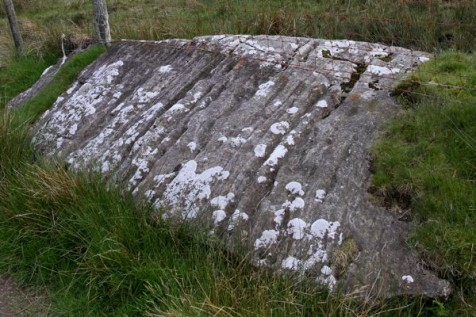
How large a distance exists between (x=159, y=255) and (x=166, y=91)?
2.29 meters

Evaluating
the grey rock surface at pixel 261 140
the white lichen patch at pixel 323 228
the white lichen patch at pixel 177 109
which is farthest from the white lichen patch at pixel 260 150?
the white lichen patch at pixel 177 109

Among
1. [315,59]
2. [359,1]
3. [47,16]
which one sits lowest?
[47,16]

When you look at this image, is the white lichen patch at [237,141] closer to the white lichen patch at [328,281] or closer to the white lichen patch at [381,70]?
the white lichen patch at [381,70]

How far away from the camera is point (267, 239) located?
397 cm

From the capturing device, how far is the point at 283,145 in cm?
464

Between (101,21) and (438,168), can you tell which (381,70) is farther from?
(101,21)

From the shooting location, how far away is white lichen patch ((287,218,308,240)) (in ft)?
12.9

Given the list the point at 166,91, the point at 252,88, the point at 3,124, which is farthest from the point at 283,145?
the point at 3,124

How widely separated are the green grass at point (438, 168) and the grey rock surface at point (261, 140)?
0.13 meters

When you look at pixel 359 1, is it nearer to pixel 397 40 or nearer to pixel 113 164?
pixel 397 40

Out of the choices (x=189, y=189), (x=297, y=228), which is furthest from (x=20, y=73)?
(x=297, y=228)

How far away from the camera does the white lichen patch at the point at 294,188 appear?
13.8ft

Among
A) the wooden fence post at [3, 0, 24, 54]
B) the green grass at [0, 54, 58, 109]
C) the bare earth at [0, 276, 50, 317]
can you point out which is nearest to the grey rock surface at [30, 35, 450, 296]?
the bare earth at [0, 276, 50, 317]

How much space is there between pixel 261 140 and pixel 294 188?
2.24 ft
